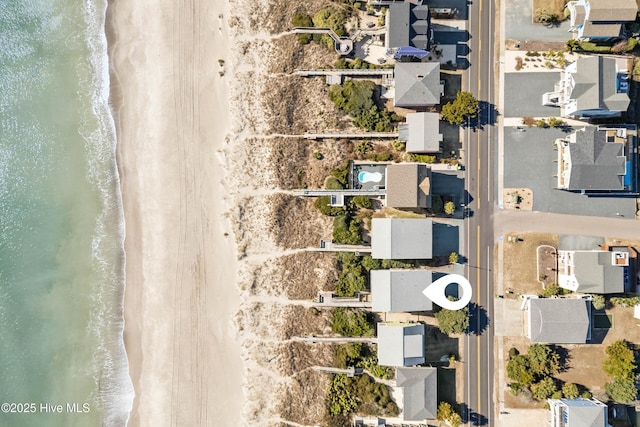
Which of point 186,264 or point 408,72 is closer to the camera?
point 408,72

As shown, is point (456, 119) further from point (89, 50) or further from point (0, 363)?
point (0, 363)

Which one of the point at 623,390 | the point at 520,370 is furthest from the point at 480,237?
the point at 623,390

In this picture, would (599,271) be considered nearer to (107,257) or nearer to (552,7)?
(552,7)

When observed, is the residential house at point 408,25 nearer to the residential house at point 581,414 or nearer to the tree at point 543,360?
the tree at point 543,360

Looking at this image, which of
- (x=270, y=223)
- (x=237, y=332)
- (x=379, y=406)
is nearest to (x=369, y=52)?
(x=270, y=223)

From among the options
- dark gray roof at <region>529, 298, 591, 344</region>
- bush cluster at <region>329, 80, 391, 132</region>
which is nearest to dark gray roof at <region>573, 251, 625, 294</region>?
dark gray roof at <region>529, 298, 591, 344</region>

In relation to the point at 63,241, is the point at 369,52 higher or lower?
higher

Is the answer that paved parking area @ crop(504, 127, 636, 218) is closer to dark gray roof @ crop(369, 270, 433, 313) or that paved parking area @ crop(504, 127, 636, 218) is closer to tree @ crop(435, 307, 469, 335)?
tree @ crop(435, 307, 469, 335)
